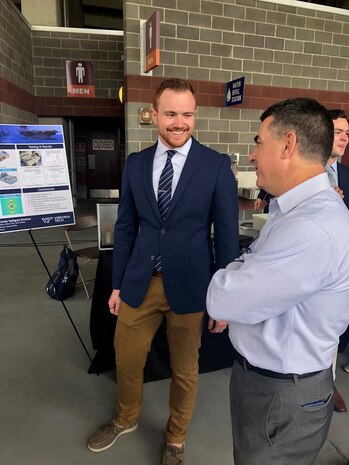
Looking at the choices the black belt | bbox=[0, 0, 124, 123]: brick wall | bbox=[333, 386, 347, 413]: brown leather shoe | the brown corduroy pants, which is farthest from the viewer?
bbox=[0, 0, 124, 123]: brick wall

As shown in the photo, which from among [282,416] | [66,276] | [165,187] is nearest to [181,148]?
[165,187]

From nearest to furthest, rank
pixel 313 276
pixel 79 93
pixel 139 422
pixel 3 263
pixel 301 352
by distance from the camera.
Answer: pixel 313 276, pixel 301 352, pixel 139 422, pixel 3 263, pixel 79 93

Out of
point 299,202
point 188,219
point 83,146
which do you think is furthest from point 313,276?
point 83,146

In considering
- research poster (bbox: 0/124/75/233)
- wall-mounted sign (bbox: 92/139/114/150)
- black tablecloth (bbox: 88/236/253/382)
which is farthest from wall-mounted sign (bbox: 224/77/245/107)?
wall-mounted sign (bbox: 92/139/114/150)

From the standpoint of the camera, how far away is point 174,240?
4.69 feet

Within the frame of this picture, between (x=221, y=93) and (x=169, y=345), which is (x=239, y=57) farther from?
(x=169, y=345)

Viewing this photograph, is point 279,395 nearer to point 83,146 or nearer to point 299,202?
point 299,202

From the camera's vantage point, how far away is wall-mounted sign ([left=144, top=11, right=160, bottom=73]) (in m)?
3.78

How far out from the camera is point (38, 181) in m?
1.97

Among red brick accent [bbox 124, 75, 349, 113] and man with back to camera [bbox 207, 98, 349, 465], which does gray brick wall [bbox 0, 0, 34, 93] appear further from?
man with back to camera [bbox 207, 98, 349, 465]

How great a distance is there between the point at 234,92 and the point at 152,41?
1269mm

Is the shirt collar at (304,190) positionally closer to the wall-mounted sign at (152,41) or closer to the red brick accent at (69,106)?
the wall-mounted sign at (152,41)

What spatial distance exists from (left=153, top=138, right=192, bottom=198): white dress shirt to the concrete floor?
128 cm

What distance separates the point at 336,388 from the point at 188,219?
164 cm
